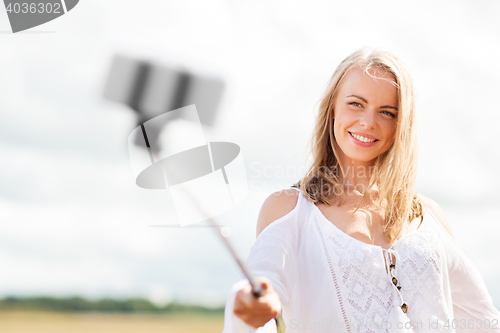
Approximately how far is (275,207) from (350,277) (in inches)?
16.2

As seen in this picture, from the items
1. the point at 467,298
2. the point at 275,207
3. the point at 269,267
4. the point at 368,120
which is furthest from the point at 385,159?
the point at 269,267

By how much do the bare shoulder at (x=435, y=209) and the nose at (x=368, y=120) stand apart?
21.3 inches

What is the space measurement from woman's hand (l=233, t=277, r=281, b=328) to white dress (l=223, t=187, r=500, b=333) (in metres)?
0.40

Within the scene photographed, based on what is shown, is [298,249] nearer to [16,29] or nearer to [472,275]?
[472,275]

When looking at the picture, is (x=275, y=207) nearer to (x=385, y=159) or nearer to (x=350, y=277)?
(x=350, y=277)

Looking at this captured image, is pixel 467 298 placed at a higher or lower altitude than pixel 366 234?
lower

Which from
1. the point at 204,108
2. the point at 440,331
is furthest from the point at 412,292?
the point at 204,108

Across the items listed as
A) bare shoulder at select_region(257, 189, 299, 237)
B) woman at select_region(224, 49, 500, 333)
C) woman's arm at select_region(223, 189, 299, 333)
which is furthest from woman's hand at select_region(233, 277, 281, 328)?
bare shoulder at select_region(257, 189, 299, 237)

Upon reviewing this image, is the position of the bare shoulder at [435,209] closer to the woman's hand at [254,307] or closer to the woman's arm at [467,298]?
the woman's arm at [467,298]

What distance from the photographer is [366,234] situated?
1842mm

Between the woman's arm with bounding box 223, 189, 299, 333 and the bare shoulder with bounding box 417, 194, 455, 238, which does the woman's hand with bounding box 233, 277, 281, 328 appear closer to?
the woman's arm with bounding box 223, 189, 299, 333

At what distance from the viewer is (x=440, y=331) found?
1745mm

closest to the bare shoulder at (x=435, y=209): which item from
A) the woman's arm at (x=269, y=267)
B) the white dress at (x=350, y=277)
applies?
the white dress at (x=350, y=277)

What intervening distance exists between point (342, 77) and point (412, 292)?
38.9 inches
